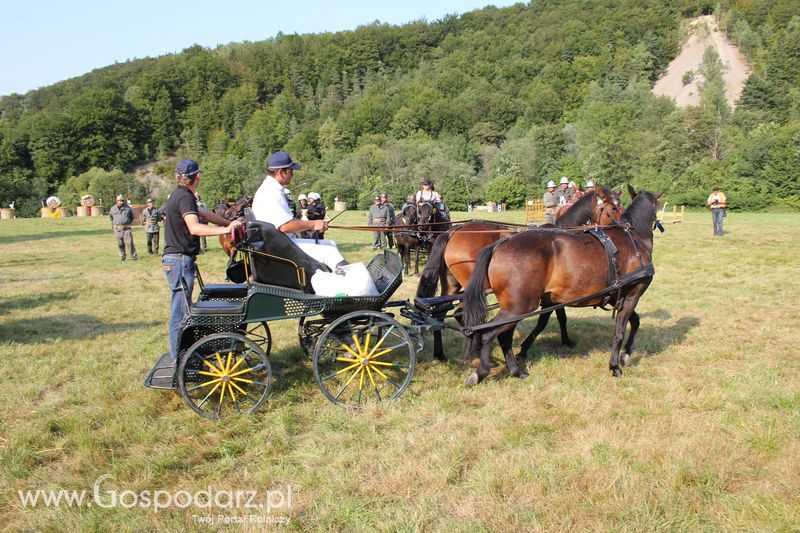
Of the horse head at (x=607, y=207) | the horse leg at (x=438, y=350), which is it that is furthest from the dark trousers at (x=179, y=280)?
the horse head at (x=607, y=207)

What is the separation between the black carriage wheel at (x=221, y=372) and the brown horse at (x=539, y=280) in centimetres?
215

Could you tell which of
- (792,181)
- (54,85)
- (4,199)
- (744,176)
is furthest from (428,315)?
(54,85)

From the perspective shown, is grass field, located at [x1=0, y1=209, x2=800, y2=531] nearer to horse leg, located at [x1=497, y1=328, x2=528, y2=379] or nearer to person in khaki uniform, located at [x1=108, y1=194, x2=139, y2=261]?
horse leg, located at [x1=497, y1=328, x2=528, y2=379]

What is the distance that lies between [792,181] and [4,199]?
80774 mm

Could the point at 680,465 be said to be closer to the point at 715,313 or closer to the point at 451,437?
the point at 451,437

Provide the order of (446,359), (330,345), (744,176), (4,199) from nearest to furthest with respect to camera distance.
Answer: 1. (330,345)
2. (446,359)
3. (744,176)
4. (4,199)

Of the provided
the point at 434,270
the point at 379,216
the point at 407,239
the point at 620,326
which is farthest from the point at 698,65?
the point at 434,270

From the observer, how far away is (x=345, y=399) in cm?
518

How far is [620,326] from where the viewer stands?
598 cm

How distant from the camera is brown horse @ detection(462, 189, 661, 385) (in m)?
5.46

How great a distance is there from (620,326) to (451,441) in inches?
111

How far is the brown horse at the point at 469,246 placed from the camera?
675 centimetres

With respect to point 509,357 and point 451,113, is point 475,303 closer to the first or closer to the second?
point 509,357

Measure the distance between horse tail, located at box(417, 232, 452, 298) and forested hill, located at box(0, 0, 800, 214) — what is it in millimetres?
43451
